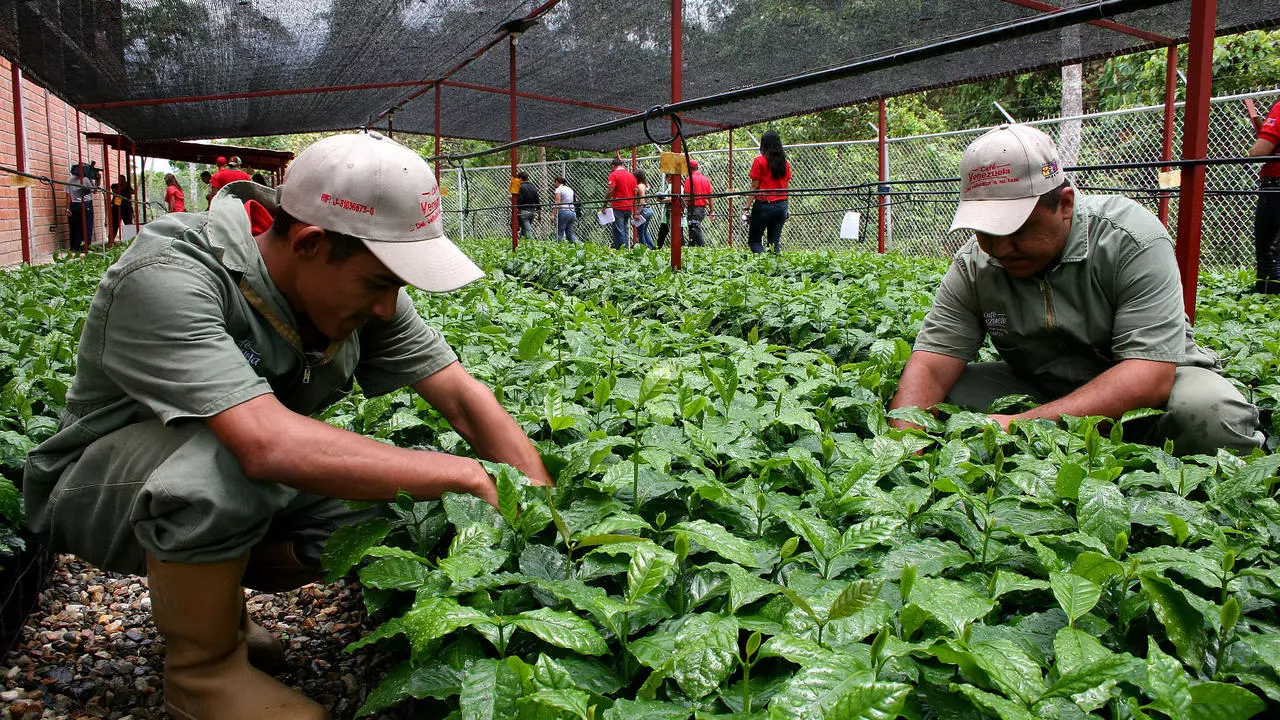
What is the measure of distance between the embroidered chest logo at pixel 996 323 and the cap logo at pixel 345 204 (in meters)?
1.95

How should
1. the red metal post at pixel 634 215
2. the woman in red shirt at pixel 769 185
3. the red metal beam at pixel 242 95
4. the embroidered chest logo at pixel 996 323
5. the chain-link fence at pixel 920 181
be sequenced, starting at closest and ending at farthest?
the embroidered chest logo at pixel 996 323, the chain-link fence at pixel 920 181, the woman in red shirt at pixel 769 185, the red metal beam at pixel 242 95, the red metal post at pixel 634 215

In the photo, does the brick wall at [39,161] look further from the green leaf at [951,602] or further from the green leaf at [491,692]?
the green leaf at [951,602]

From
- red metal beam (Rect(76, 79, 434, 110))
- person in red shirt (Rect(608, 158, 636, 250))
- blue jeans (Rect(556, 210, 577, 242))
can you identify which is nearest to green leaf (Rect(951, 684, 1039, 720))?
person in red shirt (Rect(608, 158, 636, 250))

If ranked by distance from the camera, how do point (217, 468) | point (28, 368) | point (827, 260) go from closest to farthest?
point (217, 468) → point (28, 368) → point (827, 260)

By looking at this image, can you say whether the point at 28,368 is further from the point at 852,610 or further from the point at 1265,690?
the point at 1265,690

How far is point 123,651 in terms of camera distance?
236cm

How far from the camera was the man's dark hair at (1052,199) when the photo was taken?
2566 mm

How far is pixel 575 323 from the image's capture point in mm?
3746

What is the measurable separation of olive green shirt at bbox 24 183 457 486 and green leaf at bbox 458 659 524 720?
0.73 meters

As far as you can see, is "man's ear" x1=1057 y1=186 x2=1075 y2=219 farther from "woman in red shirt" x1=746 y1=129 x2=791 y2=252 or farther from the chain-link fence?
"woman in red shirt" x1=746 y1=129 x2=791 y2=252

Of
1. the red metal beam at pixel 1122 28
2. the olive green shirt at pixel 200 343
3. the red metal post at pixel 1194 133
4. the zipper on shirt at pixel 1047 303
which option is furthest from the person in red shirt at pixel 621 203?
the olive green shirt at pixel 200 343

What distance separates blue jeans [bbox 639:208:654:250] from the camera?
592 inches

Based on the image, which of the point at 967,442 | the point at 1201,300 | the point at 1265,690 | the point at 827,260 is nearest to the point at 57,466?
the point at 967,442

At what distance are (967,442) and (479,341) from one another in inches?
72.6
